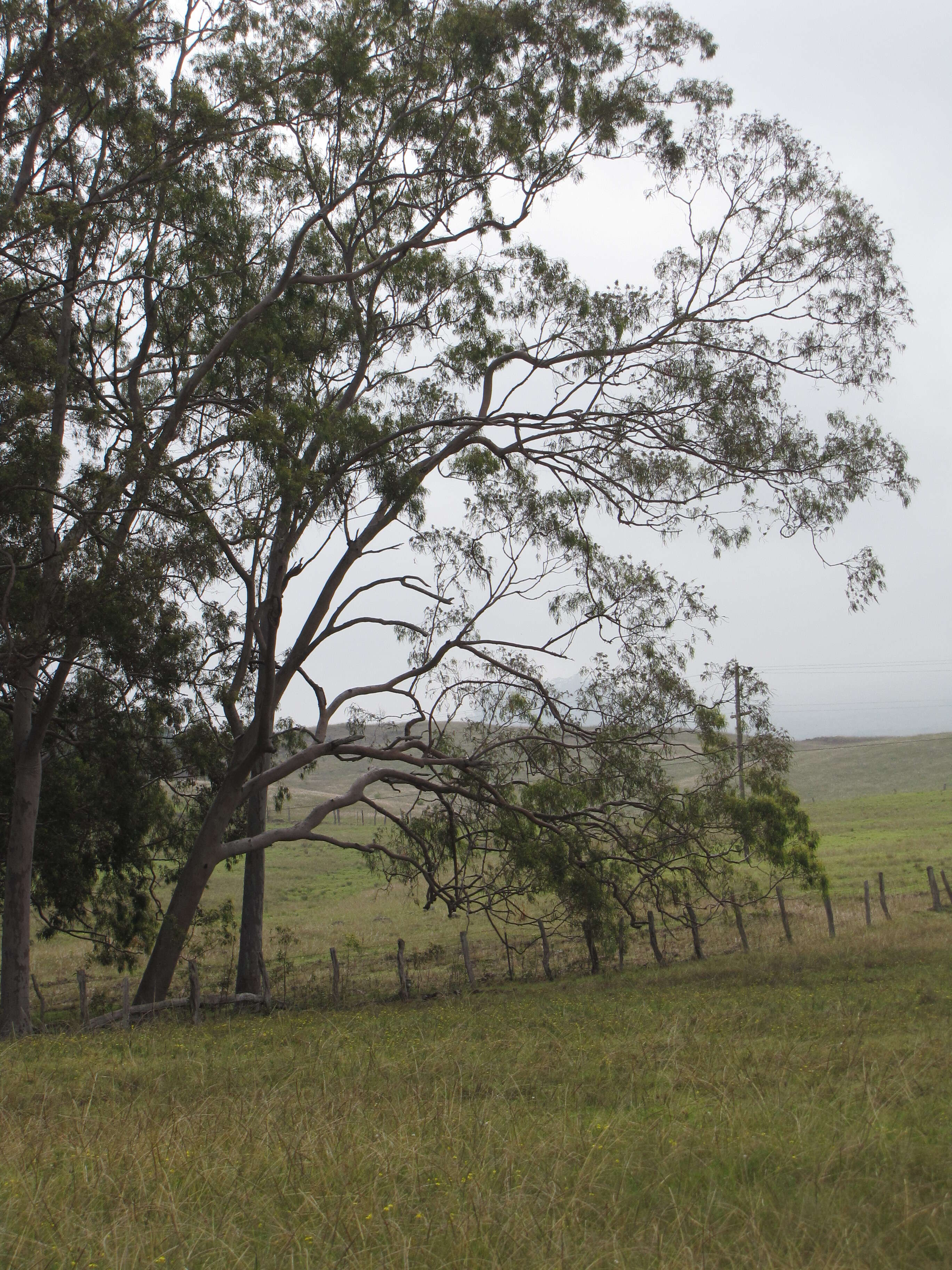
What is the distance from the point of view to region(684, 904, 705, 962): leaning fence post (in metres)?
18.8

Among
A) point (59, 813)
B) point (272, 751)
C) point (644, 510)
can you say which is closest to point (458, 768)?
point (272, 751)

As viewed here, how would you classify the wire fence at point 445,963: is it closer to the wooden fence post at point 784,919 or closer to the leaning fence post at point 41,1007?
the leaning fence post at point 41,1007

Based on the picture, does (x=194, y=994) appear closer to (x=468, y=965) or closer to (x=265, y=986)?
(x=265, y=986)

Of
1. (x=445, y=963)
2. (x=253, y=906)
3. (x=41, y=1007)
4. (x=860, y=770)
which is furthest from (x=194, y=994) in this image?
(x=860, y=770)

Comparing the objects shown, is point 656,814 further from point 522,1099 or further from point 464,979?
point 522,1099

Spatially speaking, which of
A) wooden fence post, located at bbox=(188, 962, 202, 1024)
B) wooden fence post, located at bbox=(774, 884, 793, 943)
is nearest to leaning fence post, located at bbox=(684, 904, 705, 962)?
wooden fence post, located at bbox=(774, 884, 793, 943)

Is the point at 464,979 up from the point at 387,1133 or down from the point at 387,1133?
down

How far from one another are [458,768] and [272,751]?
284 cm

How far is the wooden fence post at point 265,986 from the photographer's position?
15.7 m

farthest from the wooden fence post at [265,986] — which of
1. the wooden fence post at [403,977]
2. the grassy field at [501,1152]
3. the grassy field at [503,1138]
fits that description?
the grassy field at [501,1152]

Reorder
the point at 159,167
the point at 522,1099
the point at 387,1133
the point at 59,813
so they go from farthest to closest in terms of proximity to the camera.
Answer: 1. the point at 59,813
2. the point at 159,167
3. the point at 522,1099
4. the point at 387,1133

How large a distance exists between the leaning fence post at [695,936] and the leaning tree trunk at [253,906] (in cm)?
764

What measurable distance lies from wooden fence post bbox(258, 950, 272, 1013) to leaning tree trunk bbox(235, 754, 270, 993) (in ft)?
0.17

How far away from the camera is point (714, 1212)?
4203 mm
